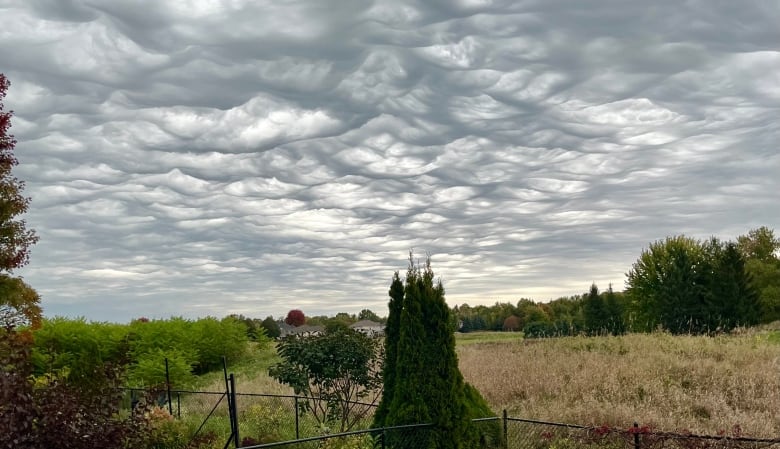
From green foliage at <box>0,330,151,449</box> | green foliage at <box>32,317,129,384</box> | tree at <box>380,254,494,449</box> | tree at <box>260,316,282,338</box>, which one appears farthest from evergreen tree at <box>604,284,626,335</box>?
green foliage at <box>0,330,151,449</box>

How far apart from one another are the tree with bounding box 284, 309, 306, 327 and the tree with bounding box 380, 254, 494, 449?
232ft

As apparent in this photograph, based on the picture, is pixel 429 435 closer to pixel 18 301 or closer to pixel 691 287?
pixel 18 301

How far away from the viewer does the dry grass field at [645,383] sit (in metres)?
12.5

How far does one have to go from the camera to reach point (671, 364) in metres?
16.7

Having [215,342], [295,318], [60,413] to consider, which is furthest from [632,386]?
[295,318]

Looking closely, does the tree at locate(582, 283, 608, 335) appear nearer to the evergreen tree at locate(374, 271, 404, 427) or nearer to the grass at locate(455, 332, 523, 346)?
the grass at locate(455, 332, 523, 346)

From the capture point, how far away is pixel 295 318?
263 ft

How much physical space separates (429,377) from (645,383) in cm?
763

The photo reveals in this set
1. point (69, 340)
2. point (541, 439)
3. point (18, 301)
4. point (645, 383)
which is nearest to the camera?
point (541, 439)

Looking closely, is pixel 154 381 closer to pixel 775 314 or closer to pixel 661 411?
pixel 661 411

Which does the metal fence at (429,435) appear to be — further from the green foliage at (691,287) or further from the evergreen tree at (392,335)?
the green foliage at (691,287)

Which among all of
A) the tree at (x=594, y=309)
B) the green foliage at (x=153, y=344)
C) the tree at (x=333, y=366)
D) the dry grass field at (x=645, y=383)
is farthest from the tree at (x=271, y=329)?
the tree at (x=333, y=366)

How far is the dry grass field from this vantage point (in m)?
12.5

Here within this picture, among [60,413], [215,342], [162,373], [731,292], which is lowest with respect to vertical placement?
[162,373]
